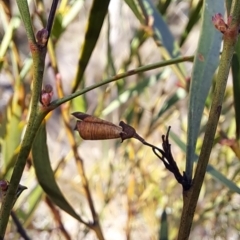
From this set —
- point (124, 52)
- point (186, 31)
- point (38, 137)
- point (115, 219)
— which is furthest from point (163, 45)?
point (124, 52)

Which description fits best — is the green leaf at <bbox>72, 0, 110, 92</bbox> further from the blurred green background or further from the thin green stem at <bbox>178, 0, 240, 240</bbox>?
the thin green stem at <bbox>178, 0, 240, 240</bbox>

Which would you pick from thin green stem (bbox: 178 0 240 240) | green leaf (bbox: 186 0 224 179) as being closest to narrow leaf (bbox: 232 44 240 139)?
green leaf (bbox: 186 0 224 179)

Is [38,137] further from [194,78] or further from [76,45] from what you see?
[76,45]

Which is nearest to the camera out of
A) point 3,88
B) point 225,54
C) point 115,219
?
point 225,54

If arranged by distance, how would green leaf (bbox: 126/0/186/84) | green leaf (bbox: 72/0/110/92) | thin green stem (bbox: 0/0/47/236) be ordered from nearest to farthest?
1. thin green stem (bbox: 0/0/47/236)
2. green leaf (bbox: 72/0/110/92)
3. green leaf (bbox: 126/0/186/84)

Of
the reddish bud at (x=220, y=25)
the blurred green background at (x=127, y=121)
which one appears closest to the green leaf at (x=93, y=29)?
the blurred green background at (x=127, y=121)

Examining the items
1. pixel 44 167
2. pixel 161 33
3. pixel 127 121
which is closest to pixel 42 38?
pixel 44 167
